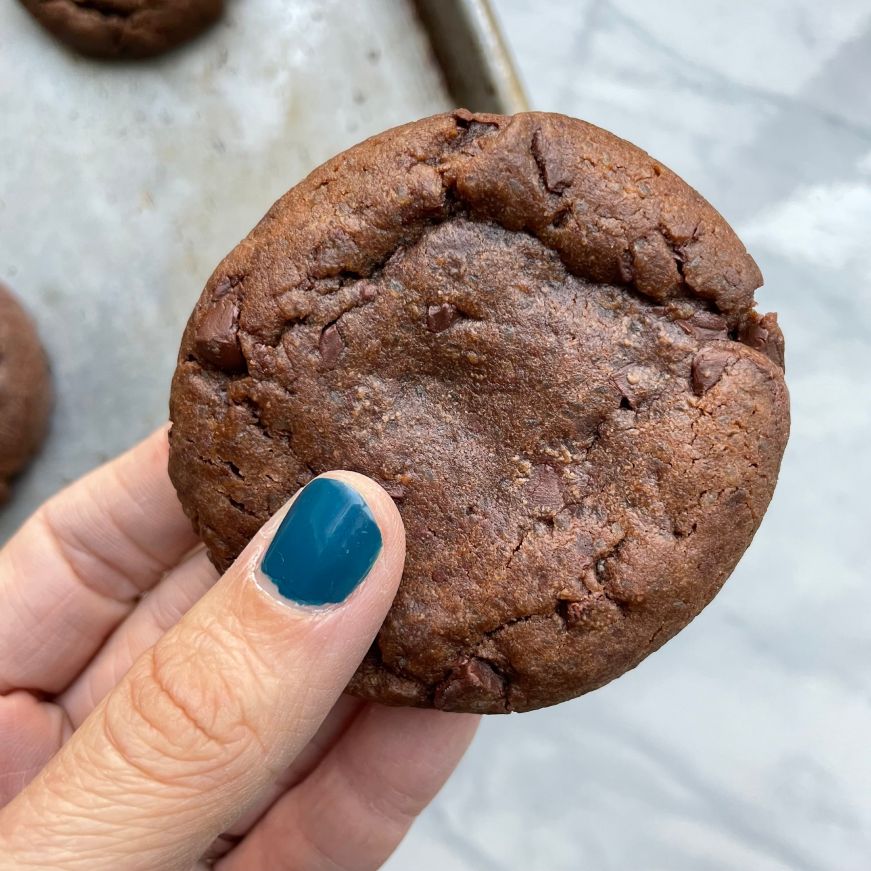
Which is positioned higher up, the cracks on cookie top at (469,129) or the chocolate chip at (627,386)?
the cracks on cookie top at (469,129)

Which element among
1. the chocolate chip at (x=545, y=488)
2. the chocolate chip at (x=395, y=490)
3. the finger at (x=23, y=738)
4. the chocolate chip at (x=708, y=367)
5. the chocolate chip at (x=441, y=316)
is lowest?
the finger at (x=23, y=738)

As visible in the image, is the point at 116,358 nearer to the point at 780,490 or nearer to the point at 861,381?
the point at 780,490

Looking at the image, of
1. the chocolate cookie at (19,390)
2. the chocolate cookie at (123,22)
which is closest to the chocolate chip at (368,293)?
the chocolate cookie at (19,390)

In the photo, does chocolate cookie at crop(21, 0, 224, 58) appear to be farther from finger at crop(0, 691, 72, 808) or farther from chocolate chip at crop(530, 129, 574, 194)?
finger at crop(0, 691, 72, 808)

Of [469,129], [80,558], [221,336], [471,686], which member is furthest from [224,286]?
[80,558]

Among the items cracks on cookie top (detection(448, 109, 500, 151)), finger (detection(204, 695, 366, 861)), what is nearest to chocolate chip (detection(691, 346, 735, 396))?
cracks on cookie top (detection(448, 109, 500, 151))

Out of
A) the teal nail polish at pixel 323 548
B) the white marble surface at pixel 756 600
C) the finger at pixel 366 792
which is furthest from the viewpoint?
the white marble surface at pixel 756 600

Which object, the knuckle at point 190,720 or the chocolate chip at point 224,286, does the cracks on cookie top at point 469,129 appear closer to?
the chocolate chip at point 224,286
